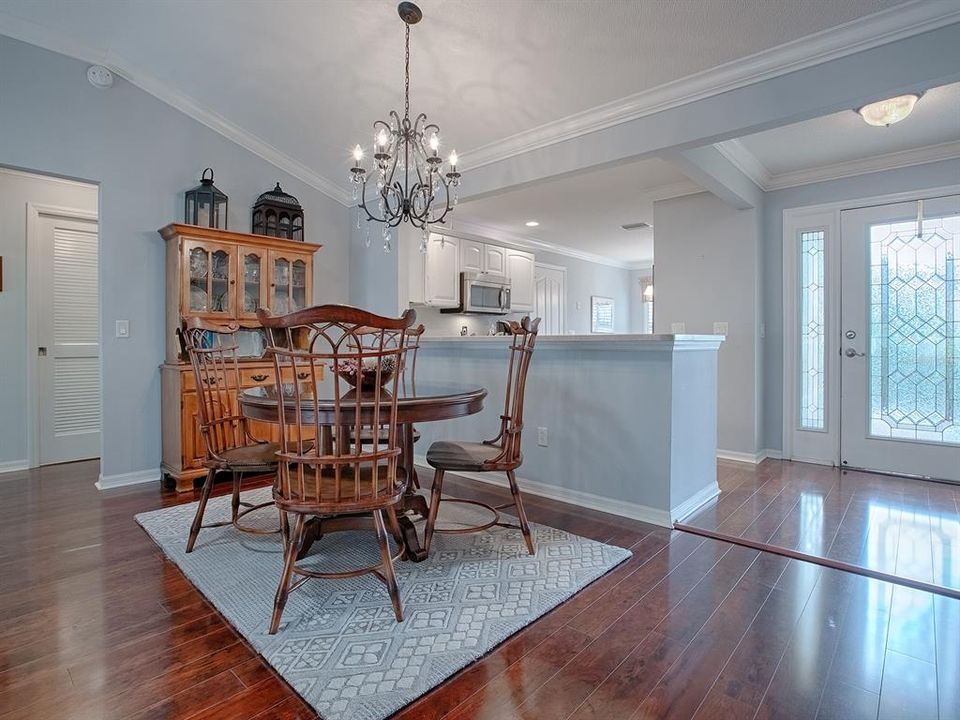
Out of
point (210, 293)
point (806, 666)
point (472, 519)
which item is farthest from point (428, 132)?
point (806, 666)

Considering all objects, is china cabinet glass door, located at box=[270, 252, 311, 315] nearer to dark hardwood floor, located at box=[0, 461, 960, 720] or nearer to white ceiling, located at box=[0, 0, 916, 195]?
white ceiling, located at box=[0, 0, 916, 195]

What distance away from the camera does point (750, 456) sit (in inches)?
169

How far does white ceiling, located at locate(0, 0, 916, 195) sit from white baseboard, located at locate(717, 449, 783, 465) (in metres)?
3.05

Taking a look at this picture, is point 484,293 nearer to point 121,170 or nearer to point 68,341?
point 121,170

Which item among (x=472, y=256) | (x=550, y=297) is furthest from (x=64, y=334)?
(x=550, y=297)

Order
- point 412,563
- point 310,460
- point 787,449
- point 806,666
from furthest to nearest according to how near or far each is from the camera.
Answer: point 787,449, point 412,563, point 310,460, point 806,666

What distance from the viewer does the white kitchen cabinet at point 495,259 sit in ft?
20.5

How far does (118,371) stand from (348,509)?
2871mm

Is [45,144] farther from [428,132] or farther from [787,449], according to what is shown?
[787,449]

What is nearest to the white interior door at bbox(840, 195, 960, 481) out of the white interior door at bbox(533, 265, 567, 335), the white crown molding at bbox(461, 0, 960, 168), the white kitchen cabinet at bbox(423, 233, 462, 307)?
the white crown molding at bbox(461, 0, 960, 168)

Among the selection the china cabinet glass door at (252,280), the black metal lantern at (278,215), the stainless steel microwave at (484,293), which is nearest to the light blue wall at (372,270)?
the black metal lantern at (278,215)

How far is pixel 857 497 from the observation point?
10.7 ft

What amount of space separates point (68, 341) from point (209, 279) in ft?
5.51

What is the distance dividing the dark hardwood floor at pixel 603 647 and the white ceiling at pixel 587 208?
9.13 ft
